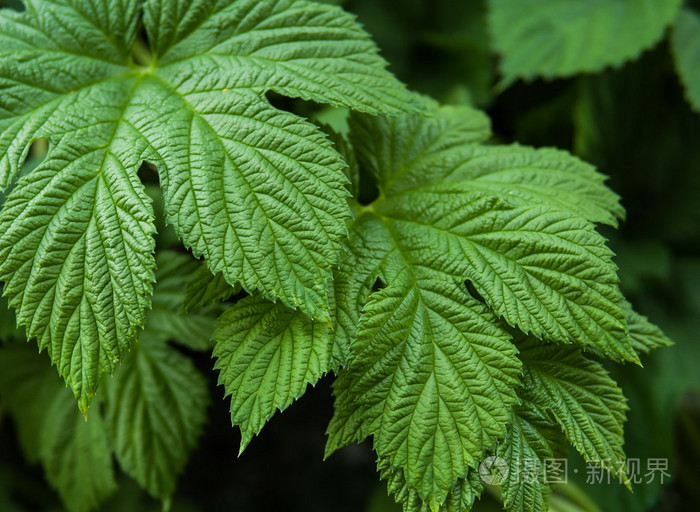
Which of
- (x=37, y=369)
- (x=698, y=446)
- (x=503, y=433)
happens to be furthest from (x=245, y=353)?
(x=698, y=446)

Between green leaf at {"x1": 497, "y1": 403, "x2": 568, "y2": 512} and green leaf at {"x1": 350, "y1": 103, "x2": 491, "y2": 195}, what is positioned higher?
green leaf at {"x1": 350, "y1": 103, "x2": 491, "y2": 195}

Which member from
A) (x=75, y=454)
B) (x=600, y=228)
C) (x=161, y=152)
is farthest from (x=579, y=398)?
(x=75, y=454)

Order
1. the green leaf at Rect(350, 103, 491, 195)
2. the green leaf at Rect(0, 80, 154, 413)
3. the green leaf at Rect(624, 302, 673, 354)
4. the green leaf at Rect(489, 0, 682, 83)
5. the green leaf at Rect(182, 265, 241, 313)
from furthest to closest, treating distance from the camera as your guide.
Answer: the green leaf at Rect(489, 0, 682, 83), the green leaf at Rect(350, 103, 491, 195), the green leaf at Rect(624, 302, 673, 354), the green leaf at Rect(182, 265, 241, 313), the green leaf at Rect(0, 80, 154, 413)

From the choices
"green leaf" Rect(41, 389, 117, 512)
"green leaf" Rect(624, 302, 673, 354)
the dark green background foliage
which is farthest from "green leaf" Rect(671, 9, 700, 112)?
"green leaf" Rect(41, 389, 117, 512)

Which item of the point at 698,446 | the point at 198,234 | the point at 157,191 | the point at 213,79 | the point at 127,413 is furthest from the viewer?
the point at 698,446

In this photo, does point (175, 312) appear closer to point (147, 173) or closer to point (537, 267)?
point (147, 173)

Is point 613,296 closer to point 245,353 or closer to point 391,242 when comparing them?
point 391,242

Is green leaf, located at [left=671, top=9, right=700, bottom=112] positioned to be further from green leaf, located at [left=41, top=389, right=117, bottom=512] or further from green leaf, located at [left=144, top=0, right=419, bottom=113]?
green leaf, located at [left=41, top=389, right=117, bottom=512]
